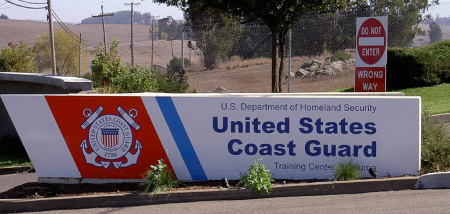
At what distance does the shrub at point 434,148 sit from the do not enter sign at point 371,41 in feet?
4.22

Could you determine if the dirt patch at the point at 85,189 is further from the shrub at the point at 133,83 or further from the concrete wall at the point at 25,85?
the shrub at the point at 133,83

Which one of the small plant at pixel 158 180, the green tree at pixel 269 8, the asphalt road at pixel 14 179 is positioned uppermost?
the green tree at pixel 269 8

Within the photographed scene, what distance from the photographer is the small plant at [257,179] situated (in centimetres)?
765

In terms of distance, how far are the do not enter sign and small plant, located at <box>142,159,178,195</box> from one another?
373cm

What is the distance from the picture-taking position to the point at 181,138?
8.38 m

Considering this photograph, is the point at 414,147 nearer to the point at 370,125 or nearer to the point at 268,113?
the point at 370,125

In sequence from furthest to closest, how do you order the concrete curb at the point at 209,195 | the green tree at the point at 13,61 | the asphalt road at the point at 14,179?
the green tree at the point at 13,61, the asphalt road at the point at 14,179, the concrete curb at the point at 209,195

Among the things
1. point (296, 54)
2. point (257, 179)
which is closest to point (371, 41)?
point (257, 179)

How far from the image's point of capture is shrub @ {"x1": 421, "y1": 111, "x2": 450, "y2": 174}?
816 cm

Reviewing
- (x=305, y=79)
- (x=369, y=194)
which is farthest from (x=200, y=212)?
(x=305, y=79)

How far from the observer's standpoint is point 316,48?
2041cm

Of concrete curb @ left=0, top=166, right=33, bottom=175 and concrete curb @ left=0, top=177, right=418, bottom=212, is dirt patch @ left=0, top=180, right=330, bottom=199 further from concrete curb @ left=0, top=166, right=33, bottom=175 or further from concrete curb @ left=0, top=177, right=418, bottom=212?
concrete curb @ left=0, top=166, right=33, bottom=175

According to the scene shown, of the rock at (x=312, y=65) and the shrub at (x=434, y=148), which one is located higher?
the rock at (x=312, y=65)

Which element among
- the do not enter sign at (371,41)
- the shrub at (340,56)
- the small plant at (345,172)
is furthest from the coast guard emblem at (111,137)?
the shrub at (340,56)
